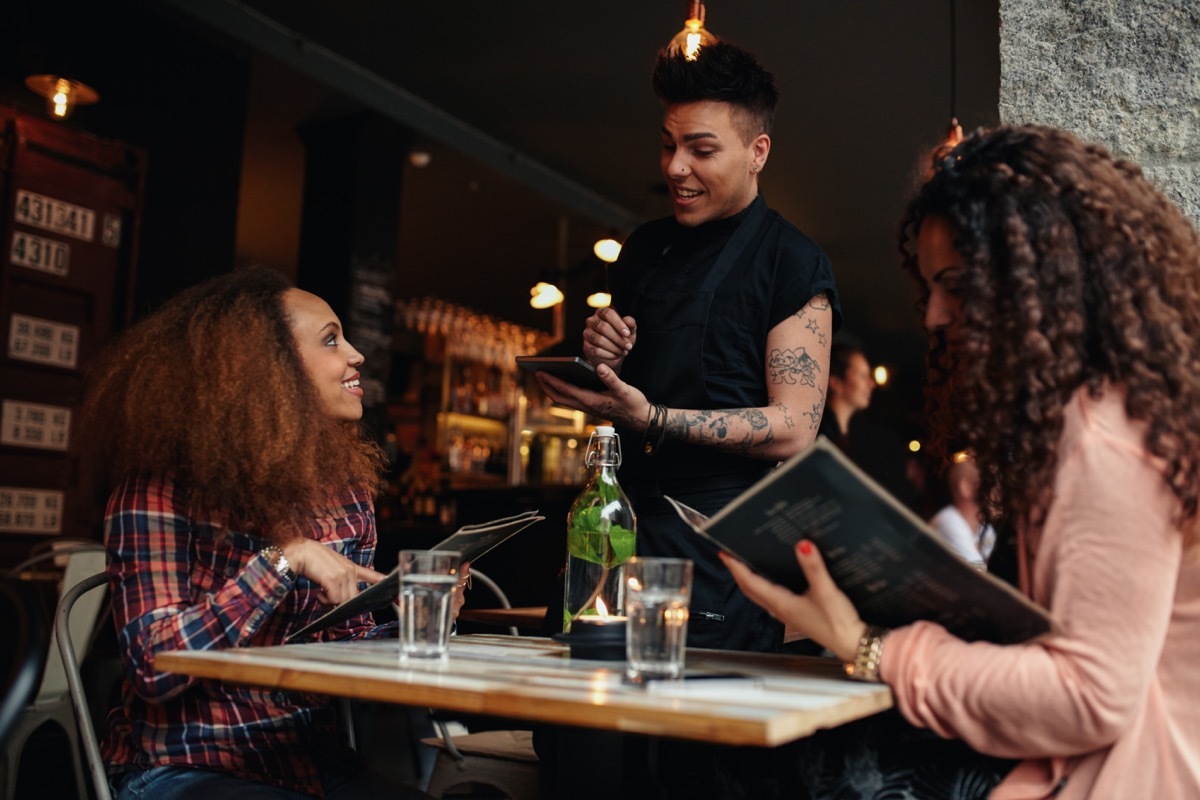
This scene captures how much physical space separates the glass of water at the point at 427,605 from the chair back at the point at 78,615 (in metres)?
2.25

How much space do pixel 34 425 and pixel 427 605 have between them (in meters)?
4.74

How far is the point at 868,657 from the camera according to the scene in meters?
1.34

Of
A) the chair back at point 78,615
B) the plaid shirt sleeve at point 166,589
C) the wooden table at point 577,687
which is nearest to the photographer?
the wooden table at point 577,687

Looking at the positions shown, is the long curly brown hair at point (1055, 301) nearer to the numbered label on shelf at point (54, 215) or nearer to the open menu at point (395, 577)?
the open menu at point (395, 577)

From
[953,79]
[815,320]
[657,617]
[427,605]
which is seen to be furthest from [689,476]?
[953,79]

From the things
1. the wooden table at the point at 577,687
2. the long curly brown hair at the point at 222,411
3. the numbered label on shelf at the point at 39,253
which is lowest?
the wooden table at the point at 577,687

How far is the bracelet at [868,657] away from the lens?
1339mm

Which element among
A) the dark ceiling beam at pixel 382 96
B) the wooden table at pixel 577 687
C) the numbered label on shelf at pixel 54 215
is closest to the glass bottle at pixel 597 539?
the wooden table at pixel 577 687

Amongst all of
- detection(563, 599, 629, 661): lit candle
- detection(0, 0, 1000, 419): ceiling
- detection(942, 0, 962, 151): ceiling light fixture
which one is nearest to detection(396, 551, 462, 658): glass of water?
detection(563, 599, 629, 661): lit candle

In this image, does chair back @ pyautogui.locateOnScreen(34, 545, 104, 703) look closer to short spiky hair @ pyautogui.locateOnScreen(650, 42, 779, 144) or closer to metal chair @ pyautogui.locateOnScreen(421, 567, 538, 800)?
metal chair @ pyautogui.locateOnScreen(421, 567, 538, 800)

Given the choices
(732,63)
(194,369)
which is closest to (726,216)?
(732,63)

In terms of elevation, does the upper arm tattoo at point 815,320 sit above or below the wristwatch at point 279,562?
above

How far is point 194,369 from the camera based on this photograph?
6.35ft

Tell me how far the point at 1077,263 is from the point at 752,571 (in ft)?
1.75
